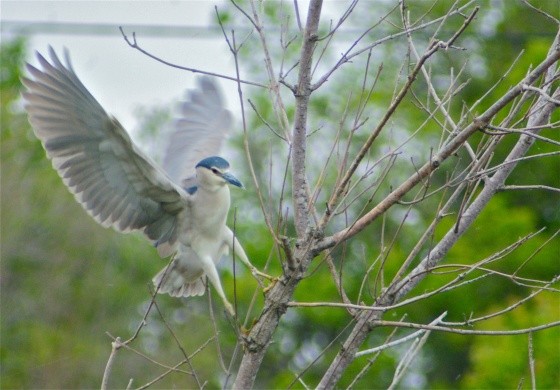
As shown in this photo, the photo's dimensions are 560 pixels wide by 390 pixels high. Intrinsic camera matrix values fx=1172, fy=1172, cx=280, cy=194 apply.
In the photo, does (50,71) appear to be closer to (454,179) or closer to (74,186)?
(74,186)

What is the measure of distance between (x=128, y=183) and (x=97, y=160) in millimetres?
186

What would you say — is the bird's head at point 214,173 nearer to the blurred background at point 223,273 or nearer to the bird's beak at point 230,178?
the bird's beak at point 230,178

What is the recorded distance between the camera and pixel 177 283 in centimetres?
520

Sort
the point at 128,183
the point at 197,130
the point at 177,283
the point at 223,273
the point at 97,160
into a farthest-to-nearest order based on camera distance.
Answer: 1. the point at 223,273
2. the point at 197,130
3. the point at 177,283
4. the point at 128,183
5. the point at 97,160

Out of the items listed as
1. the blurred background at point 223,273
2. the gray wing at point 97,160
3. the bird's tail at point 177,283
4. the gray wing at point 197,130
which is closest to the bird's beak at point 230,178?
the gray wing at point 97,160

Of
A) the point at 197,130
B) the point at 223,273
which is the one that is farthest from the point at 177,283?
the point at 223,273

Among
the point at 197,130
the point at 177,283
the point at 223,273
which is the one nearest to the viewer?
the point at 177,283

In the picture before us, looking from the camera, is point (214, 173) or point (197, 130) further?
point (197, 130)

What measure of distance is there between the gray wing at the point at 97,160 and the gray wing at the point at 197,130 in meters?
0.80

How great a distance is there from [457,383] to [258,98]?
6965 mm

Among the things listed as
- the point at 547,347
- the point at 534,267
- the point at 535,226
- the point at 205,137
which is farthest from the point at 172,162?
the point at 535,226

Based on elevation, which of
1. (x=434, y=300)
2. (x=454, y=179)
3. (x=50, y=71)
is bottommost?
(x=454, y=179)

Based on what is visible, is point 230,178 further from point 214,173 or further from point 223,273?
point 223,273

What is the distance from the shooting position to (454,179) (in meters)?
3.31
